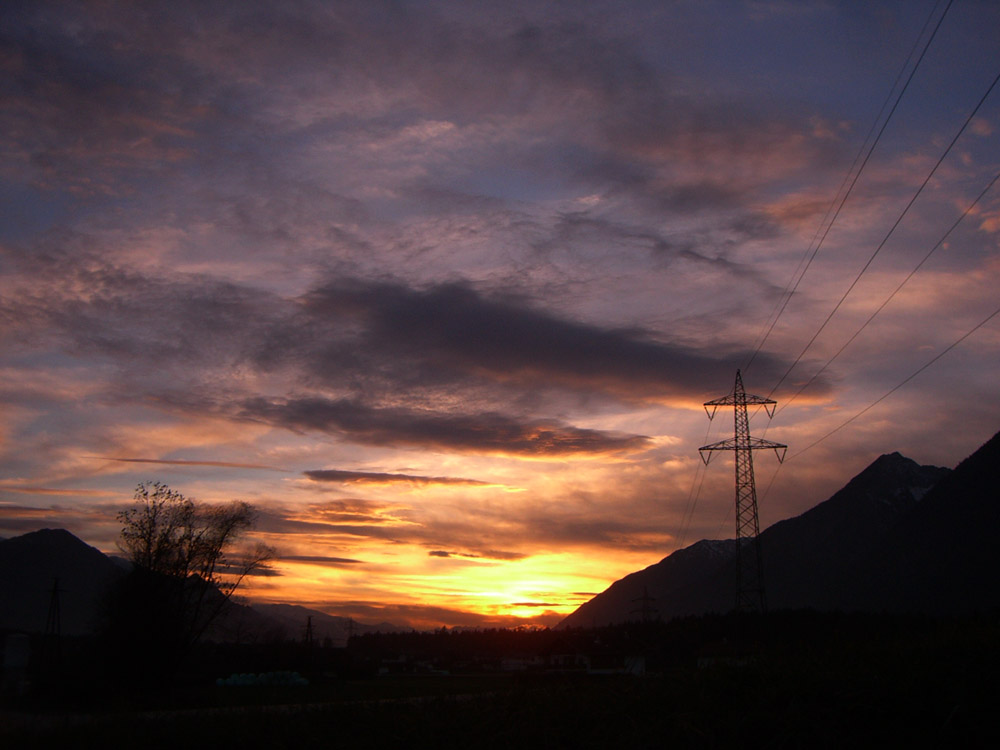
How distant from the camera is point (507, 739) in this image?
8.11m

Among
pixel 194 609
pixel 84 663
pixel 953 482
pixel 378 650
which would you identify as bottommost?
pixel 378 650

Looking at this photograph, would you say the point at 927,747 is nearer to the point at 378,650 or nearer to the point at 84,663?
the point at 84,663

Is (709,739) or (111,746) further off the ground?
(709,739)

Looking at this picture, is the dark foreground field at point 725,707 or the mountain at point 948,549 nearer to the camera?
the dark foreground field at point 725,707

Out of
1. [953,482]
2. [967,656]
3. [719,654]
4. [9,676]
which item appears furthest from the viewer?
[953,482]

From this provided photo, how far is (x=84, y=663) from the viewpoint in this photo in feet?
199

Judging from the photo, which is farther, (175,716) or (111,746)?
(175,716)

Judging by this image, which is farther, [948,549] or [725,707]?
[948,549]

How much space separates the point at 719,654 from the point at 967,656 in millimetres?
2774

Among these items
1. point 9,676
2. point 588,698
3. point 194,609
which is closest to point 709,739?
point 588,698

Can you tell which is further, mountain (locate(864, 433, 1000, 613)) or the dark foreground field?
mountain (locate(864, 433, 1000, 613))

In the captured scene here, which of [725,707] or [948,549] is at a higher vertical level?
[948,549]

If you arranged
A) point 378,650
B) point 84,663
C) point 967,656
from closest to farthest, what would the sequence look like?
1. point 967,656
2. point 84,663
3. point 378,650

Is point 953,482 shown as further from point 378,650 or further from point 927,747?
point 927,747
